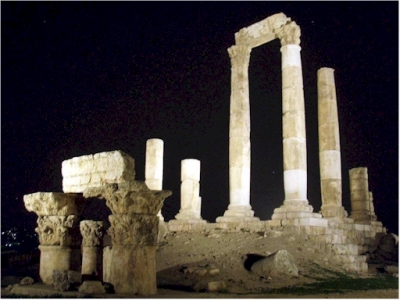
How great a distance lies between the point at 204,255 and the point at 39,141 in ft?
72.8

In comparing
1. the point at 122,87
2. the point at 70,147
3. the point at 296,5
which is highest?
the point at 296,5

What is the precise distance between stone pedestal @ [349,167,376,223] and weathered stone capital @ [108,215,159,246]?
1806cm

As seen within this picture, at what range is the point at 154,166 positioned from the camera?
2697 cm

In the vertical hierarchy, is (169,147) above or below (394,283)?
above

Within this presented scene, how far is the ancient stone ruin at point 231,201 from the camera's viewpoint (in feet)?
35.2

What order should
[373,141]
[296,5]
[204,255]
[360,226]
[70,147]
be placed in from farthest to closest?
[373,141] → [70,147] → [296,5] → [360,226] → [204,255]

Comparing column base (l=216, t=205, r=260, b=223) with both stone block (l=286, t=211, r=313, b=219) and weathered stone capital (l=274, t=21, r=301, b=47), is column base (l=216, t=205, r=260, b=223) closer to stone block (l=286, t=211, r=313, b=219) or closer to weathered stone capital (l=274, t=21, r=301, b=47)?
stone block (l=286, t=211, r=313, b=219)

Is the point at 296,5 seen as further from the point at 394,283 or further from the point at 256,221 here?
the point at 394,283

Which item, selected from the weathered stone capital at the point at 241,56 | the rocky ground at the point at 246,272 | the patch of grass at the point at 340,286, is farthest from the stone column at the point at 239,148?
the patch of grass at the point at 340,286

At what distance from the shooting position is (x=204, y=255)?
56.1 ft

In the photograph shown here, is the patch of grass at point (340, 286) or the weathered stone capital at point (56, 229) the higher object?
the weathered stone capital at point (56, 229)

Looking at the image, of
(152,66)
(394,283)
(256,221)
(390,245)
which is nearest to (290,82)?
(256,221)

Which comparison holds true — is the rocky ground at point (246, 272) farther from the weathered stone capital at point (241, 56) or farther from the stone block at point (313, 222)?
the weathered stone capital at point (241, 56)

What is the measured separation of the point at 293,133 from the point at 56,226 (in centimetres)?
1263
